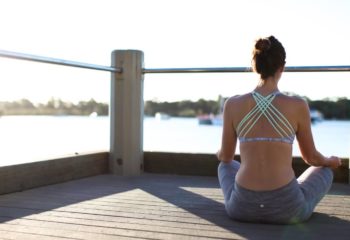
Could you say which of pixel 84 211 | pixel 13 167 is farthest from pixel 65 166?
pixel 84 211

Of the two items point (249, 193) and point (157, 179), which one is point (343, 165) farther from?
point (249, 193)

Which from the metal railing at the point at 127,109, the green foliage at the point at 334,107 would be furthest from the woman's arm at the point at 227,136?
the green foliage at the point at 334,107

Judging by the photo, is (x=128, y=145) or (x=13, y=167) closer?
(x=13, y=167)

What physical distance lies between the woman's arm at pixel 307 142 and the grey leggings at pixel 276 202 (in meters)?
0.11

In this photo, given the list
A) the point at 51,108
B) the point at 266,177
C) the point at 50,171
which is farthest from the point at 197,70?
the point at 51,108

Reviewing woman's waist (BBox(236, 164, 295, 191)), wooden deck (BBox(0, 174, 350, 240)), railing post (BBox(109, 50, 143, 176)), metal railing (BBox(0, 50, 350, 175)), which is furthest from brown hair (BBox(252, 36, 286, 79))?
railing post (BBox(109, 50, 143, 176))

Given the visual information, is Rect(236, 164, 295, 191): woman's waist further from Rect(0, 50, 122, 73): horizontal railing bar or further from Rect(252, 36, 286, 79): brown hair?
Rect(0, 50, 122, 73): horizontal railing bar

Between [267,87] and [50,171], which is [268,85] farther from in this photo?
[50,171]

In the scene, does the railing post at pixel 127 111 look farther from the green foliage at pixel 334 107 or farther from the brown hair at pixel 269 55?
the green foliage at pixel 334 107

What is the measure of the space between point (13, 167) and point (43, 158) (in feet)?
1.31

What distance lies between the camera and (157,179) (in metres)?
3.84

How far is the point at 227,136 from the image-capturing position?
98.1 inches

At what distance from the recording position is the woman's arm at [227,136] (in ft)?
8.05

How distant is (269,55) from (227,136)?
18.0 inches
